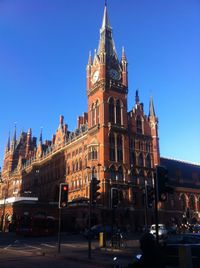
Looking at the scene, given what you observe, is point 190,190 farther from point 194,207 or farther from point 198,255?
point 198,255

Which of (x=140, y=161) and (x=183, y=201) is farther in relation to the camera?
(x=183, y=201)

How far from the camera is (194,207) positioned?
76312 mm

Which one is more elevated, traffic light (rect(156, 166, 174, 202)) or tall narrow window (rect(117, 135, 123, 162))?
tall narrow window (rect(117, 135, 123, 162))

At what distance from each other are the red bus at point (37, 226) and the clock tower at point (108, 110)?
13781mm

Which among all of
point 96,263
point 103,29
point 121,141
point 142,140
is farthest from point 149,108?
point 96,263

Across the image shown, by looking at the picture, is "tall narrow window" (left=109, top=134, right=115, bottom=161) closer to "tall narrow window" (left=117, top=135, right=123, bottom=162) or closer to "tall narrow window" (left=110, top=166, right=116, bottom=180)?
"tall narrow window" (left=117, top=135, right=123, bottom=162)

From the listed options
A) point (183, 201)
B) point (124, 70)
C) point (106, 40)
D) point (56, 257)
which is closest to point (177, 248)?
point (56, 257)

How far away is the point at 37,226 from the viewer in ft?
146

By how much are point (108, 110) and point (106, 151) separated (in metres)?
8.66

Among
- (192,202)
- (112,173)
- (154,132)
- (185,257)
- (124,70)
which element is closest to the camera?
(185,257)

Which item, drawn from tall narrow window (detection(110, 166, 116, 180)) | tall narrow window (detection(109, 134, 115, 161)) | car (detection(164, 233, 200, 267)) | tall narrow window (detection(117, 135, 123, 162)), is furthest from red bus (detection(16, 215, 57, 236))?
car (detection(164, 233, 200, 267))

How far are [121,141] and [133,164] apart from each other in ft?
17.0

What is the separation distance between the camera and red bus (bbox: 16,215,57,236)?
44.2m

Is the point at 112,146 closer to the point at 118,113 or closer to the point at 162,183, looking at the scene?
the point at 118,113
